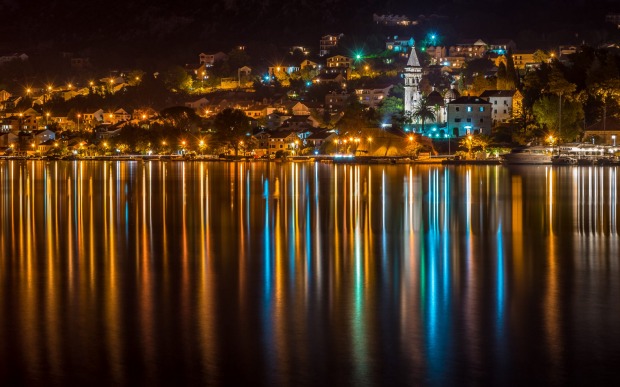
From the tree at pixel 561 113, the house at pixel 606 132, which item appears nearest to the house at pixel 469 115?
the tree at pixel 561 113

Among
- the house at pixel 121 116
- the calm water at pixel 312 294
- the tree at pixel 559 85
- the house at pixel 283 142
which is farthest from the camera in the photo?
the house at pixel 121 116

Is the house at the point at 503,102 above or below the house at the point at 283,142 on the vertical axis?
above

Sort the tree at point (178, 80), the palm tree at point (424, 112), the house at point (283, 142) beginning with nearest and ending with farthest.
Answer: the palm tree at point (424, 112) → the house at point (283, 142) → the tree at point (178, 80)

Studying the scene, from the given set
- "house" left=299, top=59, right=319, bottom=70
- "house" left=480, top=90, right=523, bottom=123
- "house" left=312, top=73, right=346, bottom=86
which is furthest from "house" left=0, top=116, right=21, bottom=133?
"house" left=480, top=90, right=523, bottom=123

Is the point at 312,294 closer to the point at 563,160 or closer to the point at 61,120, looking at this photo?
the point at 563,160

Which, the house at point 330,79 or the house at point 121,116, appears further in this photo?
the house at point 121,116

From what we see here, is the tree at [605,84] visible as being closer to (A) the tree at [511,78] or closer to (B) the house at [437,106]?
(A) the tree at [511,78]

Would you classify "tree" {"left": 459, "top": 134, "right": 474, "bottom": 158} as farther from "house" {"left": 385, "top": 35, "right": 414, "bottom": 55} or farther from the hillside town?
"house" {"left": 385, "top": 35, "right": 414, "bottom": 55}
